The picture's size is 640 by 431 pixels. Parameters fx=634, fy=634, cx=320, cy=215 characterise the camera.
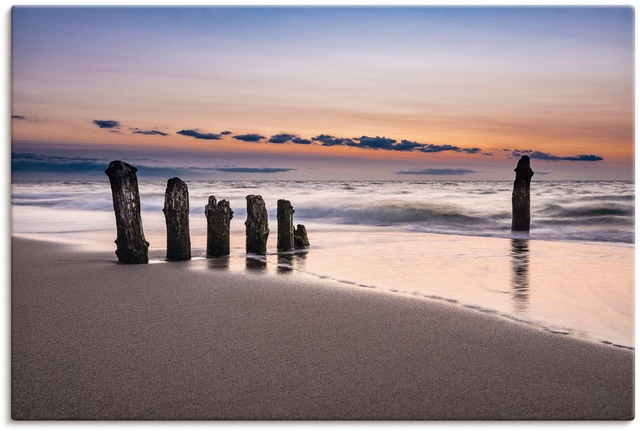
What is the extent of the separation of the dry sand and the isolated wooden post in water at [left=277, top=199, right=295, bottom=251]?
3477mm

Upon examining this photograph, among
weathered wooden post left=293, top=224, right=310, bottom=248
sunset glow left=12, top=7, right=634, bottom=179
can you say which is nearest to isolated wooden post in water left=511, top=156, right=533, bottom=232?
weathered wooden post left=293, top=224, right=310, bottom=248

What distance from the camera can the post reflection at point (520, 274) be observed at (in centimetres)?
539

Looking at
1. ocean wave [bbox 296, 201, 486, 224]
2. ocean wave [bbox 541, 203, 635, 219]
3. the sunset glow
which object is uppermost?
the sunset glow

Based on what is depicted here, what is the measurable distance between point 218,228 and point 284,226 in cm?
112

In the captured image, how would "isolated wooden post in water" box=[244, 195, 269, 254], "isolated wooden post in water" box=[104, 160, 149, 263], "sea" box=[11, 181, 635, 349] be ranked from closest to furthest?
"sea" box=[11, 181, 635, 349] → "isolated wooden post in water" box=[104, 160, 149, 263] → "isolated wooden post in water" box=[244, 195, 269, 254]

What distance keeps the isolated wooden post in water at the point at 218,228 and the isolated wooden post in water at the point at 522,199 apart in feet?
24.7

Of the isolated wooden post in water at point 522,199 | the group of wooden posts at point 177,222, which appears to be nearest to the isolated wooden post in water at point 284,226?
the group of wooden posts at point 177,222

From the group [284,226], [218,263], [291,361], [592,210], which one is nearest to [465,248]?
[284,226]

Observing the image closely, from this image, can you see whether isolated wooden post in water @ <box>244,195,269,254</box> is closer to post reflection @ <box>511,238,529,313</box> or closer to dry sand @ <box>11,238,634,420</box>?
dry sand @ <box>11,238,634,420</box>

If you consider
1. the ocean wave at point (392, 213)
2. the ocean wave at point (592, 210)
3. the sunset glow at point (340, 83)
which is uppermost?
the sunset glow at point (340, 83)

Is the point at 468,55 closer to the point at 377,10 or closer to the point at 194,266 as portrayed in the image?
the point at 377,10

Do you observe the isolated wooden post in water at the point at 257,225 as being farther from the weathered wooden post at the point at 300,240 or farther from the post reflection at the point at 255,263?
the weathered wooden post at the point at 300,240

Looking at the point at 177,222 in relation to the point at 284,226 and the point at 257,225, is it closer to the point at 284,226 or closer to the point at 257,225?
the point at 257,225

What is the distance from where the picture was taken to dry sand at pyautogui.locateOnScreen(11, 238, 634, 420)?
3.03m
